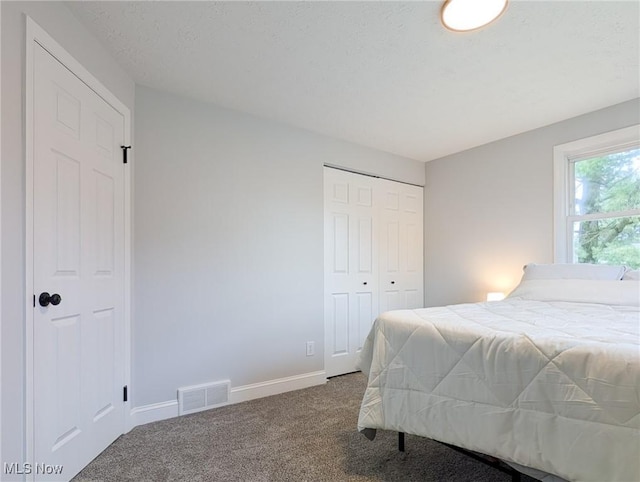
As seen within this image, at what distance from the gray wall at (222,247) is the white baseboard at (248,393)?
0.16 ft

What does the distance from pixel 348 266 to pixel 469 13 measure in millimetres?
2313

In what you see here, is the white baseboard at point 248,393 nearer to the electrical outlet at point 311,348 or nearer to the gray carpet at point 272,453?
the gray carpet at point 272,453

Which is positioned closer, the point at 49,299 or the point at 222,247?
the point at 49,299

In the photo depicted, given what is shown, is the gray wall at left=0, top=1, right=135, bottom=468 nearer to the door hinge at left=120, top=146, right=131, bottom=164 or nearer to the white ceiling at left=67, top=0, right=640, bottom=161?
the white ceiling at left=67, top=0, right=640, bottom=161

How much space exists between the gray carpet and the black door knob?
0.88m

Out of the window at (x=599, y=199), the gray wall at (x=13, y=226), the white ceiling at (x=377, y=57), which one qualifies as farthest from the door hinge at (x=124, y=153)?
the window at (x=599, y=199)

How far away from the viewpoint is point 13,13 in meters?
1.33

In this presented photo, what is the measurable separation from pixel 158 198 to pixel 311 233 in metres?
1.32

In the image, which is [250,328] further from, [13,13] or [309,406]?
[13,13]

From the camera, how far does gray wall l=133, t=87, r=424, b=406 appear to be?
2.36m

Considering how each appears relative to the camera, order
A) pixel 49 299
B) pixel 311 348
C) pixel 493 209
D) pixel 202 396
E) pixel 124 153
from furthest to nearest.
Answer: pixel 493 209 → pixel 311 348 → pixel 202 396 → pixel 124 153 → pixel 49 299

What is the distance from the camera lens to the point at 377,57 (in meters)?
2.04

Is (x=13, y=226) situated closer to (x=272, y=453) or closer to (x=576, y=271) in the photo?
(x=272, y=453)

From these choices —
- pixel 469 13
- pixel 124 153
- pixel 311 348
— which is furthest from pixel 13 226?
pixel 311 348
